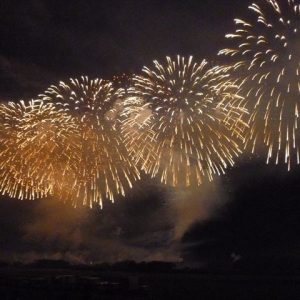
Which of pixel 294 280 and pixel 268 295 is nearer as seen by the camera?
pixel 268 295

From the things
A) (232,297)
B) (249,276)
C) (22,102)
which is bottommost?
(232,297)

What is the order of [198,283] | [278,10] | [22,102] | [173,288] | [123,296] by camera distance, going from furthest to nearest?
1. [198,283]
2. [173,288]
3. [123,296]
4. [22,102]
5. [278,10]

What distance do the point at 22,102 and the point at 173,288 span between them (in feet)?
59.9

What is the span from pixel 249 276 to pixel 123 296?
18.1 metres

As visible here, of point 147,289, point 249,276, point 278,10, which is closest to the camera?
point 278,10

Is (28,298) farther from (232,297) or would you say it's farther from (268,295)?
(268,295)

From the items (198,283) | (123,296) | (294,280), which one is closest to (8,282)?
(123,296)

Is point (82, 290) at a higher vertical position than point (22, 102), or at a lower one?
lower

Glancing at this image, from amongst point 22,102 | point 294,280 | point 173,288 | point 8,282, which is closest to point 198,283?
point 173,288

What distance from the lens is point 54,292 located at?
29.8 meters

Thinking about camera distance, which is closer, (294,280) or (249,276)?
(294,280)

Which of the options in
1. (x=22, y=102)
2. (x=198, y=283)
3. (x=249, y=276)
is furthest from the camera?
(x=249, y=276)

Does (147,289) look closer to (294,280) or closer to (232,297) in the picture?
(232,297)

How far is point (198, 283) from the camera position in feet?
127
